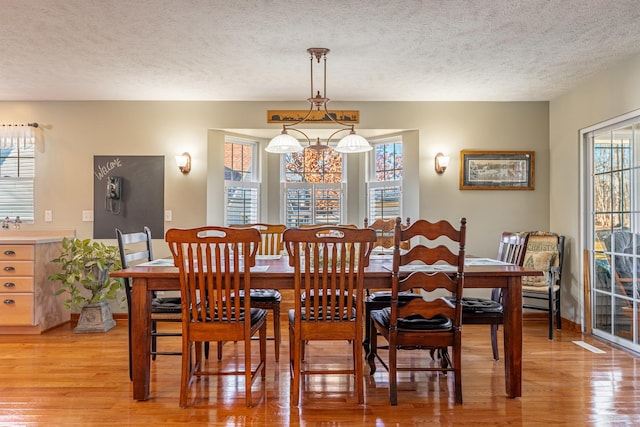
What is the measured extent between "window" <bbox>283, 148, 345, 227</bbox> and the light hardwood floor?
1.86 meters

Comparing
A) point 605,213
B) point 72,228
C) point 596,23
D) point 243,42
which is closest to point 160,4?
point 243,42

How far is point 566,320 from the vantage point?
4246 millimetres

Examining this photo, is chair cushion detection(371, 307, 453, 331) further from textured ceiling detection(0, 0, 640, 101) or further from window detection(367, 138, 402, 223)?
window detection(367, 138, 402, 223)

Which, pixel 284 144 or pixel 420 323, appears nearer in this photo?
pixel 420 323

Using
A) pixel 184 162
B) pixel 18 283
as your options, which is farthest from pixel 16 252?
pixel 184 162

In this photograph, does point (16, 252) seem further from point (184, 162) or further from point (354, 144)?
point (354, 144)

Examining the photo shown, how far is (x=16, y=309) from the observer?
3914 mm

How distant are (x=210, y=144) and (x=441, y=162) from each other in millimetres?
2386

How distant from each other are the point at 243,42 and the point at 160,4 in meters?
0.67

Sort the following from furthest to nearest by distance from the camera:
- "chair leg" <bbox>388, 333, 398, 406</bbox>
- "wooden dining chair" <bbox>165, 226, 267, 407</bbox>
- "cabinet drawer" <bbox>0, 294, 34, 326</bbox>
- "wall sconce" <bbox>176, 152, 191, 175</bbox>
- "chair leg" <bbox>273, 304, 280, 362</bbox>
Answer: "wall sconce" <bbox>176, 152, 191, 175</bbox> < "cabinet drawer" <bbox>0, 294, 34, 326</bbox> < "chair leg" <bbox>273, 304, 280, 362</bbox> < "chair leg" <bbox>388, 333, 398, 406</bbox> < "wooden dining chair" <bbox>165, 226, 267, 407</bbox>

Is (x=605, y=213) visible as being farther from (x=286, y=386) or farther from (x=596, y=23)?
(x=286, y=386)

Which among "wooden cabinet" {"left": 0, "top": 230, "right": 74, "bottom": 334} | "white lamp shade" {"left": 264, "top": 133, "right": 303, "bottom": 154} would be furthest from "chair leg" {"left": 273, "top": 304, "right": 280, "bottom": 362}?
"wooden cabinet" {"left": 0, "top": 230, "right": 74, "bottom": 334}

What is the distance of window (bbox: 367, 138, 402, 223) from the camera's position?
485 centimetres

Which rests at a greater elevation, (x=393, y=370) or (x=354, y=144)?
(x=354, y=144)
